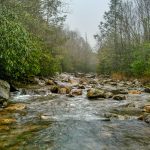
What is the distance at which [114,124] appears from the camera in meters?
8.47

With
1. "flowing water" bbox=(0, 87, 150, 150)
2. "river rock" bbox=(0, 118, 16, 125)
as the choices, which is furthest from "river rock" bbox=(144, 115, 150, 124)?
"river rock" bbox=(0, 118, 16, 125)

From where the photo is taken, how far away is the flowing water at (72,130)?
21.0ft

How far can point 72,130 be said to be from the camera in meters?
7.73

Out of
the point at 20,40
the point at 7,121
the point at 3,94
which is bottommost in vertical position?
the point at 7,121

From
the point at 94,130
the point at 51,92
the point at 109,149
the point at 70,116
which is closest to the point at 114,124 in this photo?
the point at 94,130

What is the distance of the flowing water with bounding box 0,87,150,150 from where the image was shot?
6.41m

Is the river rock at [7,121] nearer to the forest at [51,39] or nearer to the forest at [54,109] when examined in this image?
the forest at [54,109]

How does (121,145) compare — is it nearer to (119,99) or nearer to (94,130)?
(94,130)

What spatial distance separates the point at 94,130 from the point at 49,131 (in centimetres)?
113

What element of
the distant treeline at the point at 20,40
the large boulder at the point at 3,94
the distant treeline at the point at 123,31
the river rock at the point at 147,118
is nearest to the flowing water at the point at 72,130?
the river rock at the point at 147,118

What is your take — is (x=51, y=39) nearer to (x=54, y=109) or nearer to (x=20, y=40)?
(x=20, y=40)

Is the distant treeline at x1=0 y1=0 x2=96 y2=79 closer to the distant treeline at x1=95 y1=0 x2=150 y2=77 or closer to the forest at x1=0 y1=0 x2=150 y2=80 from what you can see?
the forest at x1=0 y1=0 x2=150 y2=80

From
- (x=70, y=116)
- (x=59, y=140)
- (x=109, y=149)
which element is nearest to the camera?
(x=109, y=149)

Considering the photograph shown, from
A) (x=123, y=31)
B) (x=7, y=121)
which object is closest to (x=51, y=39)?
(x=123, y=31)
